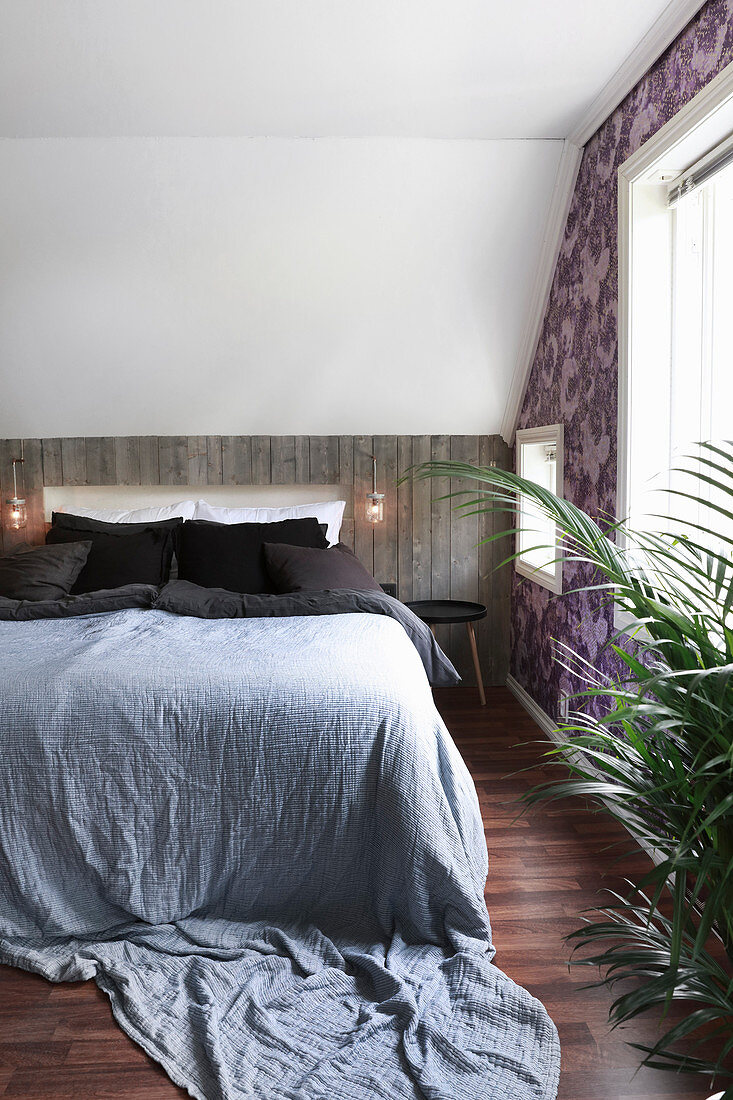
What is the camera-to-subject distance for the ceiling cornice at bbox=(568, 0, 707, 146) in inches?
87.7

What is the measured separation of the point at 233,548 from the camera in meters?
3.69

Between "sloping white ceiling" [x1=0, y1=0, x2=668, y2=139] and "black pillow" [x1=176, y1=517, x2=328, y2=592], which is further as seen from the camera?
"black pillow" [x1=176, y1=517, x2=328, y2=592]

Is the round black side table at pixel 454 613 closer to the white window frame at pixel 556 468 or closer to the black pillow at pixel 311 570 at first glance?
the white window frame at pixel 556 468

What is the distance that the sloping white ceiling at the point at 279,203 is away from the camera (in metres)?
2.44

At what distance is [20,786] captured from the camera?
6.86 feet

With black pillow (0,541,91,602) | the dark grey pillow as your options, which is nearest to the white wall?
black pillow (0,541,91,602)

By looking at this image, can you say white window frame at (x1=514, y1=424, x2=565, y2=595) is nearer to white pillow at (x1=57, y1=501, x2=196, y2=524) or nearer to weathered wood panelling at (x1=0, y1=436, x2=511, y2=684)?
weathered wood panelling at (x1=0, y1=436, x2=511, y2=684)

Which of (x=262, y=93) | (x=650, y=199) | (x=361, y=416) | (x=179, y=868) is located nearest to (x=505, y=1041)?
(x=179, y=868)

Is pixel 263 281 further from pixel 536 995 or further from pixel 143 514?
pixel 536 995

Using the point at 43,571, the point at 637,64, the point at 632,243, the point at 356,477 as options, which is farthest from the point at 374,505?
the point at 637,64

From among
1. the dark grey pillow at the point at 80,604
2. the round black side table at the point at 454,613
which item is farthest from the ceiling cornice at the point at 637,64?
the dark grey pillow at the point at 80,604

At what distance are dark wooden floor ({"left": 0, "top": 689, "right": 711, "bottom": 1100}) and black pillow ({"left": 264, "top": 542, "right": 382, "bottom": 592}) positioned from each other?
1.14 meters

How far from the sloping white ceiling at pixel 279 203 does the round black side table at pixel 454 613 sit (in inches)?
37.6

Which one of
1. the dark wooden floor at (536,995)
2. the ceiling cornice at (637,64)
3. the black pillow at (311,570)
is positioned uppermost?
the ceiling cornice at (637,64)
